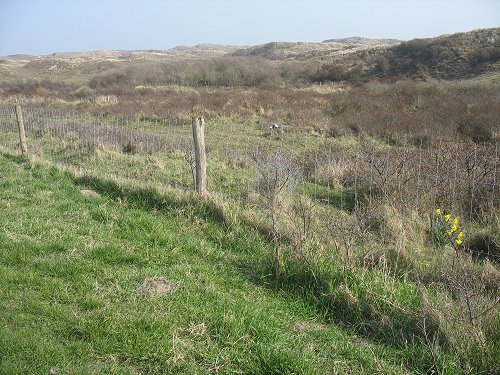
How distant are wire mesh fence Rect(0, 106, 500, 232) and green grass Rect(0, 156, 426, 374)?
1.23 meters

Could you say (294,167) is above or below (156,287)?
below

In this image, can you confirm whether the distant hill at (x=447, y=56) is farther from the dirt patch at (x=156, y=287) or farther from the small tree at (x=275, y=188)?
the dirt patch at (x=156, y=287)

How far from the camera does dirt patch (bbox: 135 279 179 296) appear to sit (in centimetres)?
410

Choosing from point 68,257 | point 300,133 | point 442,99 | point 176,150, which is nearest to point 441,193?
point 68,257

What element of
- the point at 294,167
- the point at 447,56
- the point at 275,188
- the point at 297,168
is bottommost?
the point at 294,167

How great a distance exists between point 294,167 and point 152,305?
21.0 feet

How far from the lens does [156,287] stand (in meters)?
4.20

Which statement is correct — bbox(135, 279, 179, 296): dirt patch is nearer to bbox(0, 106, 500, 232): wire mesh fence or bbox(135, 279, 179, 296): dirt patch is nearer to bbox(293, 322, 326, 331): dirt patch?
bbox(293, 322, 326, 331): dirt patch

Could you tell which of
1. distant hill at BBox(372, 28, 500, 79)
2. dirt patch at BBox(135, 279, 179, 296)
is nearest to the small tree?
dirt patch at BBox(135, 279, 179, 296)

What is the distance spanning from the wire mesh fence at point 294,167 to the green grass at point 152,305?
1.23m

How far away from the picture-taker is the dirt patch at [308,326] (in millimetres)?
3680

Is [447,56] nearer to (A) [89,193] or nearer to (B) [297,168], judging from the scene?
(B) [297,168]

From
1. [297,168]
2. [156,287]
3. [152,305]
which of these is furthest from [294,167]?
[152,305]

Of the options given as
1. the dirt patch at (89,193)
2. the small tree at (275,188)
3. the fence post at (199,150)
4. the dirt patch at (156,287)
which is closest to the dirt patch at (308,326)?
the small tree at (275,188)
